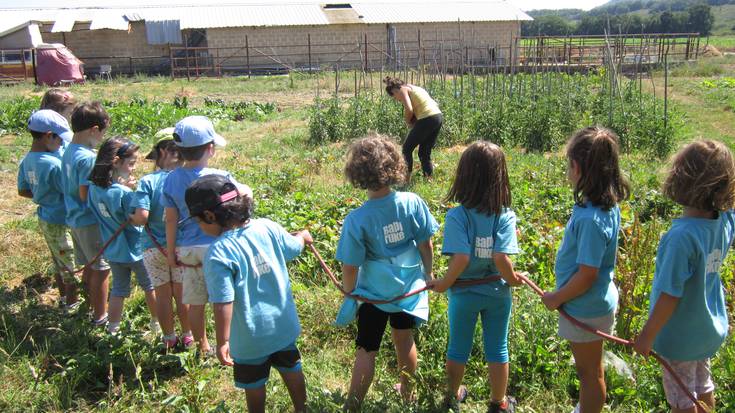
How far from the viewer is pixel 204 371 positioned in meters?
3.65

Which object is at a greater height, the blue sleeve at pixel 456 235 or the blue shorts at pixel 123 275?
the blue sleeve at pixel 456 235

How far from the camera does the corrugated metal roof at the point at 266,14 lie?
1253 inches

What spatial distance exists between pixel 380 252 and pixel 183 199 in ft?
4.07

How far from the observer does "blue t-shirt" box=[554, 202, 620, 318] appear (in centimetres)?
261

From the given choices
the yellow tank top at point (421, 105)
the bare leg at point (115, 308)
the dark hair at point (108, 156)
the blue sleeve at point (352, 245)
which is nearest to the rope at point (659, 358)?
the blue sleeve at point (352, 245)

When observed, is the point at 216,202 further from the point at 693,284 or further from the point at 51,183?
the point at 51,183

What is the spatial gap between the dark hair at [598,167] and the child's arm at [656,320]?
1.45ft

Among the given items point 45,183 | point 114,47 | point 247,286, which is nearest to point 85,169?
point 45,183

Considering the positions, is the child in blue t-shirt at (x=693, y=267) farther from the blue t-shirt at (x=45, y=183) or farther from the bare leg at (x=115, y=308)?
the blue t-shirt at (x=45, y=183)

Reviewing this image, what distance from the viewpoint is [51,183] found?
4773mm

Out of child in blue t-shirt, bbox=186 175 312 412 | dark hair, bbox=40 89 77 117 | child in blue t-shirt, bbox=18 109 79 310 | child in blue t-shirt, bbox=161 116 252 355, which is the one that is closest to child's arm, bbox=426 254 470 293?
child in blue t-shirt, bbox=186 175 312 412

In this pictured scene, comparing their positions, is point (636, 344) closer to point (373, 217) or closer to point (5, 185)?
point (373, 217)

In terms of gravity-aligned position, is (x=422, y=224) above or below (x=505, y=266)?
above

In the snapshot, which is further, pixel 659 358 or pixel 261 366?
pixel 261 366
